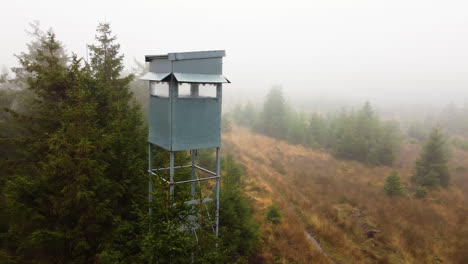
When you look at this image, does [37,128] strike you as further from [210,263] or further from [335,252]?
[335,252]

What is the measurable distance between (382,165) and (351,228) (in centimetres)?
1870

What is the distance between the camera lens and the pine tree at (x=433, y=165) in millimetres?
27859

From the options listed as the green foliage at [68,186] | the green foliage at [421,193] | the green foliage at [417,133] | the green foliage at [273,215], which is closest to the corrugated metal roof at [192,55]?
the green foliage at [68,186]

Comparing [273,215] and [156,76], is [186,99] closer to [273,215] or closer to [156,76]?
[156,76]

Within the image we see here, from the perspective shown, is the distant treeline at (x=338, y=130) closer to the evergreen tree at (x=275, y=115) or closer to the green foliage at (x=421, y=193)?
the evergreen tree at (x=275, y=115)

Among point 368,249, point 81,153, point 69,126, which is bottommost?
point 368,249

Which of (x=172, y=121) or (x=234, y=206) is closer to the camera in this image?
(x=172, y=121)

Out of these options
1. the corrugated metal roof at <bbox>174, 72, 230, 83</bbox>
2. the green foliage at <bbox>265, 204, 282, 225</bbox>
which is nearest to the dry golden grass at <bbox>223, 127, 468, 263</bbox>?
the green foliage at <bbox>265, 204, 282, 225</bbox>

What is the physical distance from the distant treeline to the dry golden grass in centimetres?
192

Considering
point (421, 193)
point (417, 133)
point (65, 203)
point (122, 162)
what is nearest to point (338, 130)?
point (421, 193)

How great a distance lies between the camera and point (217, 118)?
33.3 ft

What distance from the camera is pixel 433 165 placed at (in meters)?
28.2

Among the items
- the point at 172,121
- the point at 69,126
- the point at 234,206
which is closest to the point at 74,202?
the point at 69,126

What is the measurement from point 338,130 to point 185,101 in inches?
1370
